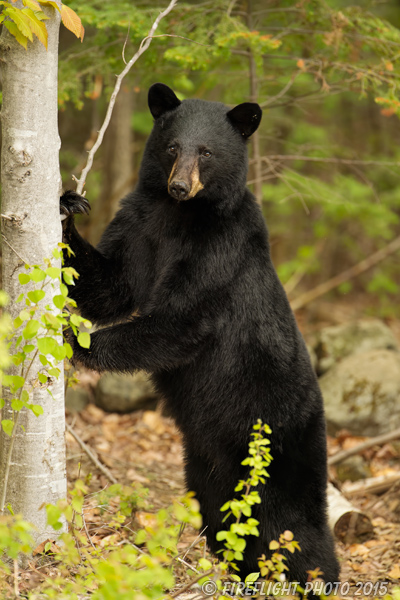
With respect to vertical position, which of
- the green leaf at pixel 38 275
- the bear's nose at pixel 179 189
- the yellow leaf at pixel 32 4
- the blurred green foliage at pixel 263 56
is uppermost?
the blurred green foliage at pixel 263 56

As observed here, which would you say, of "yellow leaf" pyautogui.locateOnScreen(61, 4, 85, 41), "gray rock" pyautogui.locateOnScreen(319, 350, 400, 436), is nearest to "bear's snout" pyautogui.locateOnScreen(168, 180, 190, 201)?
"yellow leaf" pyautogui.locateOnScreen(61, 4, 85, 41)

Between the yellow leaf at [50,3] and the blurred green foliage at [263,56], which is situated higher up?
the blurred green foliage at [263,56]

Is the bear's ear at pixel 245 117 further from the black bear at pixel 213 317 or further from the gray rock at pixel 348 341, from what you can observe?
the gray rock at pixel 348 341

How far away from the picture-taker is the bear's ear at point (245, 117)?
11.0 ft

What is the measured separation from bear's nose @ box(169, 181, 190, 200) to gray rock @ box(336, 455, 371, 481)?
336cm

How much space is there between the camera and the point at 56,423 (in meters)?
2.71

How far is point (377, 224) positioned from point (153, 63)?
4.74 meters

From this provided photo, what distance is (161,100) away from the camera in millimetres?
3436

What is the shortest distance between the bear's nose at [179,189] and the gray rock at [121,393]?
3436 mm

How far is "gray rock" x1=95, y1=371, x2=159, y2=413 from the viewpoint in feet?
20.3

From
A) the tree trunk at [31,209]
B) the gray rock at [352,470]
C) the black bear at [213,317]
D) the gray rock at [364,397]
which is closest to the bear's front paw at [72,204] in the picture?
the black bear at [213,317]

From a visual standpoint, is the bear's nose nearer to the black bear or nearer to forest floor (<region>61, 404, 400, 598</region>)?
the black bear

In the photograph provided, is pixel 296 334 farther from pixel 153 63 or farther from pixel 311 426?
pixel 153 63

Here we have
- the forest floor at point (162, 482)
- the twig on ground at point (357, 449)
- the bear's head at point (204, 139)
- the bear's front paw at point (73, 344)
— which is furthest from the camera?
the twig on ground at point (357, 449)
